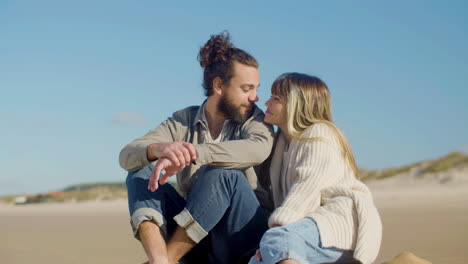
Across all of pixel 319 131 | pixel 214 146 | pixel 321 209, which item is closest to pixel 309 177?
pixel 321 209

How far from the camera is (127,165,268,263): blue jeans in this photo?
109 inches

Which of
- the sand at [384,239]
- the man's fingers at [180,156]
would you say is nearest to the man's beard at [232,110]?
the man's fingers at [180,156]

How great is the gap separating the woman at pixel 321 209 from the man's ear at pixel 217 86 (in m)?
1.05

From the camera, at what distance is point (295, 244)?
2432mm

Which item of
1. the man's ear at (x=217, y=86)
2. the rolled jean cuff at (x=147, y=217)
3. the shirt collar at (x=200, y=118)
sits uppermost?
the man's ear at (x=217, y=86)

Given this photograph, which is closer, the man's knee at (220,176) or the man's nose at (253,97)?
the man's knee at (220,176)

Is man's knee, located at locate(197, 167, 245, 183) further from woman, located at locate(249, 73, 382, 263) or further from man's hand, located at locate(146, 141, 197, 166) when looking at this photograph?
woman, located at locate(249, 73, 382, 263)

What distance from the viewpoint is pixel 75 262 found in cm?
553

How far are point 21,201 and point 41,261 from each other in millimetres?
17476

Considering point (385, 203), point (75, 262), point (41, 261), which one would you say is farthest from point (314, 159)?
point (385, 203)

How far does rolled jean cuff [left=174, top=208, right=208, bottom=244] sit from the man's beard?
0.86 m

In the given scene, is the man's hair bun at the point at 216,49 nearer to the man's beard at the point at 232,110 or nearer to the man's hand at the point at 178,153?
the man's beard at the point at 232,110

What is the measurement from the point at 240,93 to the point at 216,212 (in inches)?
43.1

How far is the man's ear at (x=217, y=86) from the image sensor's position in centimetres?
381
